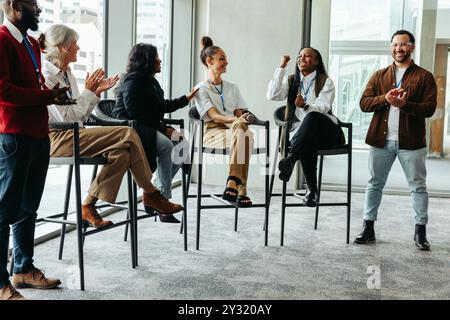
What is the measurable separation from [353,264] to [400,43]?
61.1 inches

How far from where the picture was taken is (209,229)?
14.6ft

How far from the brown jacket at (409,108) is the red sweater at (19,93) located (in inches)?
92.7

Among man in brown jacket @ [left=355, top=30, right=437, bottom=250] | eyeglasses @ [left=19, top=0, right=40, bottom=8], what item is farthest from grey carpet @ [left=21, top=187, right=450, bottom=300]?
eyeglasses @ [left=19, top=0, right=40, bottom=8]

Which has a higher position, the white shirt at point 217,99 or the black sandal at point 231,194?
the white shirt at point 217,99

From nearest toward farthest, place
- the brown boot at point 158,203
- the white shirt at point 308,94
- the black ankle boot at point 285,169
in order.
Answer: the brown boot at point 158,203, the black ankle boot at point 285,169, the white shirt at point 308,94

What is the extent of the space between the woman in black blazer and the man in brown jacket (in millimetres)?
1425

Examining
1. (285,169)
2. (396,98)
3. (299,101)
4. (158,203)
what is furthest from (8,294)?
(396,98)

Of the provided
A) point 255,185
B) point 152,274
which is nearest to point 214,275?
point 152,274

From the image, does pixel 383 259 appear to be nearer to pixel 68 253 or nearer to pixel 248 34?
pixel 68 253

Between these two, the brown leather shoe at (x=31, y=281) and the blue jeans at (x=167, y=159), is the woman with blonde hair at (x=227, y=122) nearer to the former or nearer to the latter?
the blue jeans at (x=167, y=159)

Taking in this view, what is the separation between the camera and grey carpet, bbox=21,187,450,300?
9.66 feet

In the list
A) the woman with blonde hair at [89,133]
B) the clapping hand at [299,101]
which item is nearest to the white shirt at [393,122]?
the clapping hand at [299,101]

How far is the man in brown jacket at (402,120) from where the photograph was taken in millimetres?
3891

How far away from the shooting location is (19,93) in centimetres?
246
